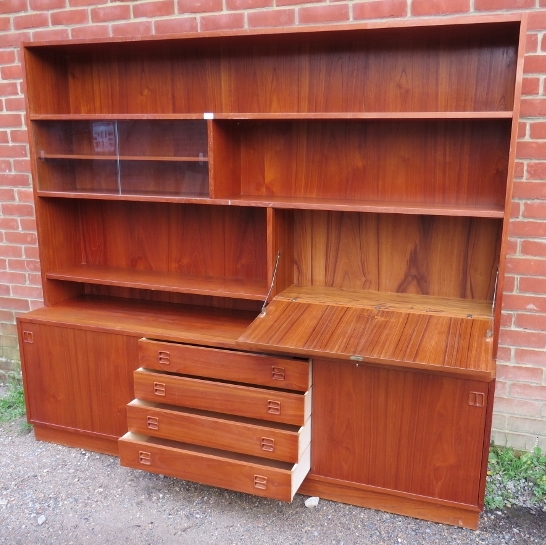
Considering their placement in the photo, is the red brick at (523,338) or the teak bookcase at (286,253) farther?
the red brick at (523,338)

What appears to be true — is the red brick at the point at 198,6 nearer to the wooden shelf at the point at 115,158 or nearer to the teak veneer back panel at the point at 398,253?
the wooden shelf at the point at 115,158

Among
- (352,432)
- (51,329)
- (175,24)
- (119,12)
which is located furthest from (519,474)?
(119,12)

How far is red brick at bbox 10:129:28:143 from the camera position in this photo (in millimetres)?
2832

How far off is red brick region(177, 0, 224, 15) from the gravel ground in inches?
81.1

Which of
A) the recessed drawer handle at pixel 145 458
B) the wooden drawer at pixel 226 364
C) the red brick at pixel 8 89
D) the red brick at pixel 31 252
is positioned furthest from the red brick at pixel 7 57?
the recessed drawer handle at pixel 145 458

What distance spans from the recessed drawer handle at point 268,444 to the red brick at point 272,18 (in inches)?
67.0

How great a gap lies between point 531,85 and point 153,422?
197 centimetres

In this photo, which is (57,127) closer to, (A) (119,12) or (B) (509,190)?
(A) (119,12)

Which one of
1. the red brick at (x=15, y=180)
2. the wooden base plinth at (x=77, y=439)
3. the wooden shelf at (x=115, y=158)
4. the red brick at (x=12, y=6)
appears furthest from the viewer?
the red brick at (x=15, y=180)

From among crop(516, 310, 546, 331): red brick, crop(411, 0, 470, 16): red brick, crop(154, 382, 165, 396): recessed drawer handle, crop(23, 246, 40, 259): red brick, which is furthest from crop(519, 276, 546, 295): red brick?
crop(23, 246, 40, 259): red brick

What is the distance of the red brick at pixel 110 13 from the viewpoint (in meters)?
2.52

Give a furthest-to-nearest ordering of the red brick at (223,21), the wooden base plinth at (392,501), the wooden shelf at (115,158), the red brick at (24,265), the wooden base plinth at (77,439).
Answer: the red brick at (24,265) → the wooden base plinth at (77,439) → the red brick at (223,21) → the wooden shelf at (115,158) → the wooden base plinth at (392,501)

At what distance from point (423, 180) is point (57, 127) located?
1620mm

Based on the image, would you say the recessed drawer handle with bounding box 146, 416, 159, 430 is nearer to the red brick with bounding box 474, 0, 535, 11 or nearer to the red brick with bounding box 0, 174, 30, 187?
the red brick with bounding box 0, 174, 30, 187
